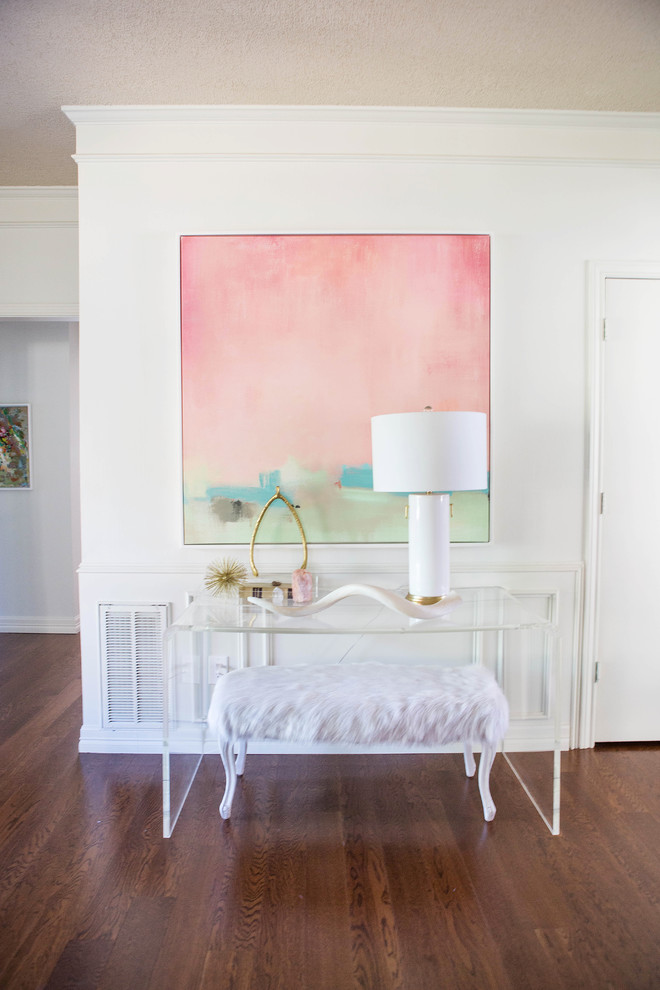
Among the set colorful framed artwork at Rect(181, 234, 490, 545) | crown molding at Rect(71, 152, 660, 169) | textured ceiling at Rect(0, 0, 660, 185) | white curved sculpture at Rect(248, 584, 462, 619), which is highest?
textured ceiling at Rect(0, 0, 660, 185)

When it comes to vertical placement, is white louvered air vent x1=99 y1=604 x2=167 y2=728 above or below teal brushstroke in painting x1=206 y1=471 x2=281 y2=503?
below

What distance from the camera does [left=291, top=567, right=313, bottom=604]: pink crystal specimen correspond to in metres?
2.41

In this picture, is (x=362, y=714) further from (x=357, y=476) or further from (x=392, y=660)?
(x=357, y=476)

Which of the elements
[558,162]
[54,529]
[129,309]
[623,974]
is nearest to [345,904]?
[623,974]

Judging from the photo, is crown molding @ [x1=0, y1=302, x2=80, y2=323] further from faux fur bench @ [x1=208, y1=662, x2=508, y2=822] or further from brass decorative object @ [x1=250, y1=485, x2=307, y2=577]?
faux fur bench @ [x1=208, y1=662, x2=508, y2=822]

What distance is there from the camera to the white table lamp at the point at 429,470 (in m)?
2.13

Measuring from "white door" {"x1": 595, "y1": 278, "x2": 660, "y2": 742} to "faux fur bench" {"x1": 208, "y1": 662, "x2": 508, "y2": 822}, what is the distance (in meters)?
0.88

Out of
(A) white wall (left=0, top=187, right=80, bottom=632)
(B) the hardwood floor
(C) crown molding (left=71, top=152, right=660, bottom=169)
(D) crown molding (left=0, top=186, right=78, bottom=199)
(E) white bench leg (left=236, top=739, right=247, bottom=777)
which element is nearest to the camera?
(B) the hardwood floor

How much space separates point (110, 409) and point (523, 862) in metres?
2.31

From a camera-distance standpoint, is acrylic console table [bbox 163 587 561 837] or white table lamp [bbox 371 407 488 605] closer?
white table lamp [bbox 371 407 488 605]

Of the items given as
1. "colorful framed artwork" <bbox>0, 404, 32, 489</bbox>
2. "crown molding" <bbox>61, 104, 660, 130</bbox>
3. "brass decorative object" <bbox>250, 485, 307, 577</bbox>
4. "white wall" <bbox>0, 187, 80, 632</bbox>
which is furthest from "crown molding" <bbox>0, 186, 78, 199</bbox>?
"brass decorative object" <bbox>250, 485, 307, 577</bbox>

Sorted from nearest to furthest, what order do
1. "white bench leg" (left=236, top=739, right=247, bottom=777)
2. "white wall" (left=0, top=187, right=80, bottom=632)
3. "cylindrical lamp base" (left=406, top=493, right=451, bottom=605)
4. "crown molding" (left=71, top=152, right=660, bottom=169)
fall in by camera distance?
1. "cylindrical lamp base" (left=406, top=493, right=451, bottom=605)
2. "white bench leg" (left=236, top=739, right=247, bottom=777)
3. "crown molding" (left=71, top=152, right=660, bottom=169)
4. "white wall" (left=0, top=187, right=80, bottom=632)

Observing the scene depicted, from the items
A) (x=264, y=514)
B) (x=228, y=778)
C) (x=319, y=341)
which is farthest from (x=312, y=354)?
(x=228, y=778)

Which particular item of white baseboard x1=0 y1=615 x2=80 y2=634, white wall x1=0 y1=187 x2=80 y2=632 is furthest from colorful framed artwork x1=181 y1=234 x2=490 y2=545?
white baseboard x1=0 y1=615 x2=80 y2=634
